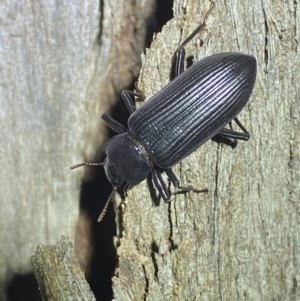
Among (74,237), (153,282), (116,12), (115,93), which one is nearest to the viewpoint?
(153,282)

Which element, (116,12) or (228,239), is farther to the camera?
(116,12)

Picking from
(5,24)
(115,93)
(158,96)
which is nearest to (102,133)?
(115,93)

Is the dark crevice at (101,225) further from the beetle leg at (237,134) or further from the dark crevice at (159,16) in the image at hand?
the beetle leg at (237,134)

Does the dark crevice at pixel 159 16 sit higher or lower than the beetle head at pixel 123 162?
higher

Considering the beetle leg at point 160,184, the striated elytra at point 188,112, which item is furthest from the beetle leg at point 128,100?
the beetle leg at point 160,184

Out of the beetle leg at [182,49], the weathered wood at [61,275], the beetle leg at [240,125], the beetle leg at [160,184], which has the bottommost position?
the weathered wood at [61,275]

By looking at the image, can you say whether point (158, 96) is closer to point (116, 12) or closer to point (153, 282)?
point (116, 12)
